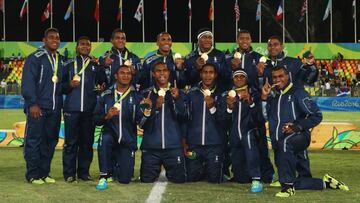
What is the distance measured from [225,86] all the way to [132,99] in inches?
57.7

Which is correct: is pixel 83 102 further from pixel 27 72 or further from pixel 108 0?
pixel 108 0

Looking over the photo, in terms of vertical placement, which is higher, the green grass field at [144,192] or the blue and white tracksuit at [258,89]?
the blue and white tracksuit at [258,89]

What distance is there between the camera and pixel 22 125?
1376 centimetres

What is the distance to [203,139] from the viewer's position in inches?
368

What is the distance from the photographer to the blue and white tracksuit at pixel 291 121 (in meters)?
8.12

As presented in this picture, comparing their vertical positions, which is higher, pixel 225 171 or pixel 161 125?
pixel 161 125

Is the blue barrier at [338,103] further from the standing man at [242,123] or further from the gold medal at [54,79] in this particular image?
the gold medal at [54,79]

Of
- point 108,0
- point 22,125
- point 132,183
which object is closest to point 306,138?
point 132,183

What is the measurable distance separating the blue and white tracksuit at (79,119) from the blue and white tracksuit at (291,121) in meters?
2.63

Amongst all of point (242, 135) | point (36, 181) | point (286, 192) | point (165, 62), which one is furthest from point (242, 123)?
point (36, 181)

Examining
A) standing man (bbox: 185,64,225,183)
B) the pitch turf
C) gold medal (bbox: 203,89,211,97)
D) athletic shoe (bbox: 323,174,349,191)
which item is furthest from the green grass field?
gold medal (bbox: 203,89,211,97)

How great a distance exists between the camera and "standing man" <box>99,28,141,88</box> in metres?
9.82

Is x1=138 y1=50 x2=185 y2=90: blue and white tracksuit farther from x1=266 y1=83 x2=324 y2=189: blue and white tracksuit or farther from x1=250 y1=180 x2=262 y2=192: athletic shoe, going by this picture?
x1=250 y1=180 x2=262 y2=192: athletic shoe

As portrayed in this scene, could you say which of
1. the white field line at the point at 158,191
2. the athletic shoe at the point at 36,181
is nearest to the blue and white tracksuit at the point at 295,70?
the white field line at the point at 158,191
